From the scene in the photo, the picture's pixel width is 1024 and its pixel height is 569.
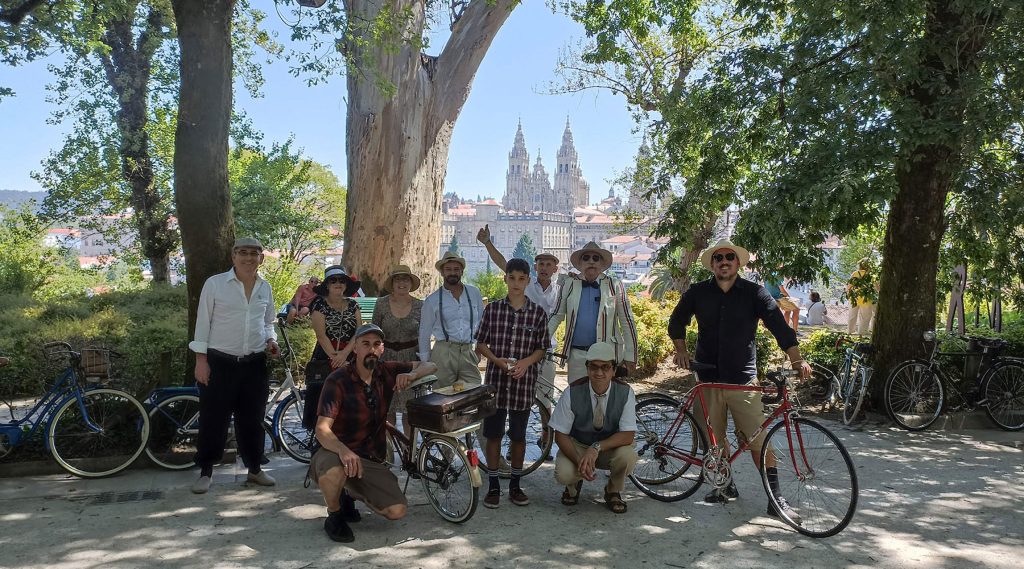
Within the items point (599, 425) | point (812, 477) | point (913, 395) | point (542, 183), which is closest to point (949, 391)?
point (913, 395)

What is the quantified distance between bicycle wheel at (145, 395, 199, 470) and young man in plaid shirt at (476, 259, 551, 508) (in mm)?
2316

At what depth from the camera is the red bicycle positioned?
430cm

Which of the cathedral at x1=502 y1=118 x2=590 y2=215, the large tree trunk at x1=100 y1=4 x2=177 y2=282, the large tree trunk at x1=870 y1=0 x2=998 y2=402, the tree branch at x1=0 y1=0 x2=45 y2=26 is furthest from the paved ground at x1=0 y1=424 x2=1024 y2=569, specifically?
the cathedral at x1=502 y1=118 x2=590 y2=215

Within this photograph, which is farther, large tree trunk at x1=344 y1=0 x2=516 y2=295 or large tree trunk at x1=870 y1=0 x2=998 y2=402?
large tree trunk at x1=344 y1=0 x2=516 y2=295

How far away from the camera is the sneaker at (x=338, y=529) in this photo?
4141 mm

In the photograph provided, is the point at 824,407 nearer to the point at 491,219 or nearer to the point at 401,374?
the point at 401,374

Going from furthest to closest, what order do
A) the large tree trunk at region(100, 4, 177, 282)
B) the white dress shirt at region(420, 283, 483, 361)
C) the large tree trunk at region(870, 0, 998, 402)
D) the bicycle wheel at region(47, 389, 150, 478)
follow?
the large tree trunk at region(100, 4, 177, 282) → the large tree trunk at region(870, 0, 998, 402) → the white dress shirt at region(420, 283, 483, 361) → the bicycle wheel at region(47, 389, 150, 478)

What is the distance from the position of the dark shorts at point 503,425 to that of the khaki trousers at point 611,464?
1.24ft

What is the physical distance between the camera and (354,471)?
13.1ft

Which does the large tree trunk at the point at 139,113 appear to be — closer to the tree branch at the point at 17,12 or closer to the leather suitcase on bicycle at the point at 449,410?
the tree branch at the point at 17,12

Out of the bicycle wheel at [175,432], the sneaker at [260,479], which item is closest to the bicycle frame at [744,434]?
the sneaker at [260,479]

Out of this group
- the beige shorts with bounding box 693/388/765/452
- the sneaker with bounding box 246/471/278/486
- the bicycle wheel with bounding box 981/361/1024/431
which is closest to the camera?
the beige shorts with bounding box 693/388/765/452

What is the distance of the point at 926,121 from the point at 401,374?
5.24 meters

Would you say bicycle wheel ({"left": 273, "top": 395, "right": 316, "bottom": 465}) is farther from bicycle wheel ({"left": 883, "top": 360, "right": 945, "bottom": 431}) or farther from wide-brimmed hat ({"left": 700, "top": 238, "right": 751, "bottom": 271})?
bicycle wheel ({"left": 883, "top": 360, "right": 945, "bottom": 431})
